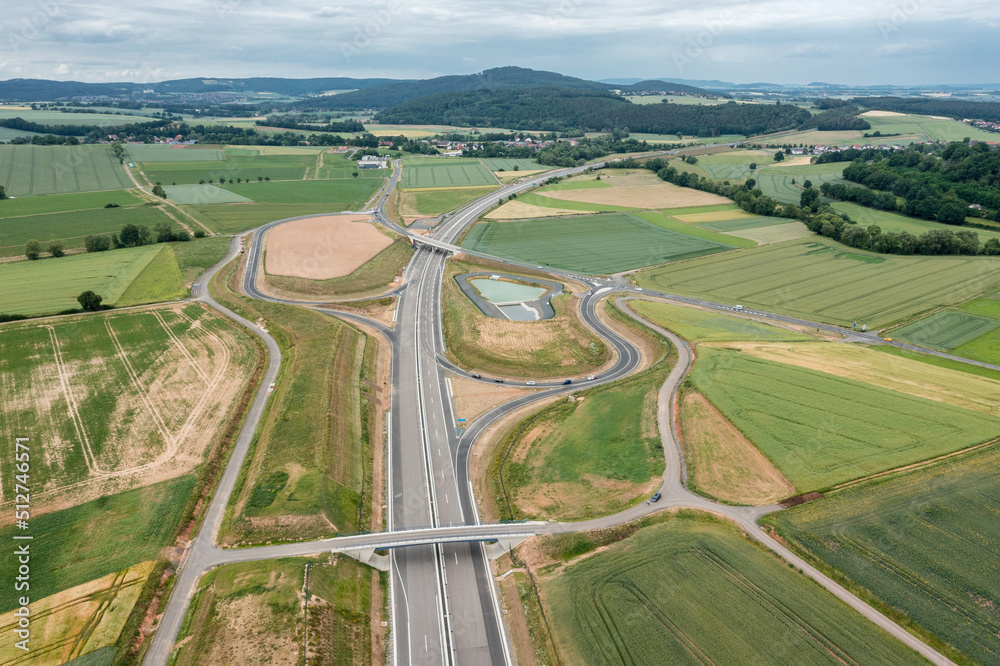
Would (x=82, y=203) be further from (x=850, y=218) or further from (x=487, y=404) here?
(x=850, y=218)

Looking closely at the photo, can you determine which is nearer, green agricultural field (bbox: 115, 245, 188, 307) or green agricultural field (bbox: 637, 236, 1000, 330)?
green agricultural field (bbox: 115, 245, 188, 307)

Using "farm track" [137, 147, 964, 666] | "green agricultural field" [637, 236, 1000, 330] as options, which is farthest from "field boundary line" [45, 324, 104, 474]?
"green agricultural field" [637, 236, 1000, 330]

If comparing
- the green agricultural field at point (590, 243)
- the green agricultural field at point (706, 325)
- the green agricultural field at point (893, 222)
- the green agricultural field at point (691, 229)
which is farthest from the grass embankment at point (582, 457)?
the green agricultural field at point (893, 222)

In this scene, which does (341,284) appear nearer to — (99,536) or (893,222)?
(99,536)

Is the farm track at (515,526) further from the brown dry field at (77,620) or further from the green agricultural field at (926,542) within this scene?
the brown dry field at (77,620)

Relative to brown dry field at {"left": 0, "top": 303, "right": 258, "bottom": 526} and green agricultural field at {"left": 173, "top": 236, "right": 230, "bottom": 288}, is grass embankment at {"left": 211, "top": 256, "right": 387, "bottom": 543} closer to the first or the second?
brown dry field at {"left": 0, "top": 303, "right": 258, "bottom": 526}

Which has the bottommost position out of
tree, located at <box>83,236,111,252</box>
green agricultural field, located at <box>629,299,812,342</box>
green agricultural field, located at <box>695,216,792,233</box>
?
green agricultural field, located at <box>629,299,812,342</box>

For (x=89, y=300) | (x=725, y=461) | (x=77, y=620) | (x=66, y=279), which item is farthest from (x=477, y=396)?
(x=66, y=279)
